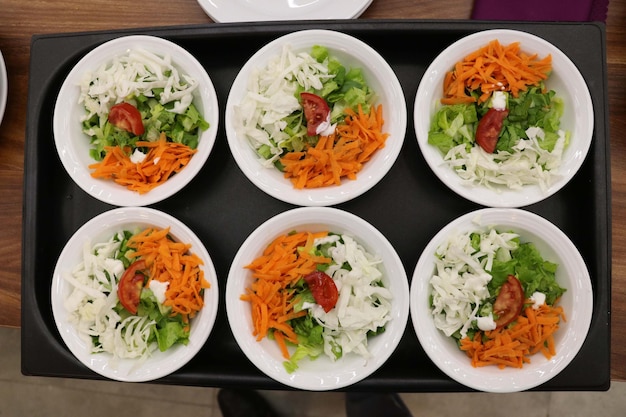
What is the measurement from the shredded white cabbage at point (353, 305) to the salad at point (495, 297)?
0.18 meters

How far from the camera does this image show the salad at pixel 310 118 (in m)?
1.66

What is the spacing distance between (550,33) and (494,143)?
0.43 meters

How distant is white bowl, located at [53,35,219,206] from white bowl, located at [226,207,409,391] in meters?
0.32

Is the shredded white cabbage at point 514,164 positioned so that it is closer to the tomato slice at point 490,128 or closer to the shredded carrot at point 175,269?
the tomato slice at point 490,128

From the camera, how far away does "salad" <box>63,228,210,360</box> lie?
5.46 ft

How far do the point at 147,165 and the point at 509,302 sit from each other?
1.27 metres

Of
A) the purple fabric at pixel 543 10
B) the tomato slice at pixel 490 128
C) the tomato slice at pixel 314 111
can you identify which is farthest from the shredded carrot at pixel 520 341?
the purple fabric at pixel 543 10

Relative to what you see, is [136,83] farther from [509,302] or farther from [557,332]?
[557,332]

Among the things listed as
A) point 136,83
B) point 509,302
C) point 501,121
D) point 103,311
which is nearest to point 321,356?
point 509,302

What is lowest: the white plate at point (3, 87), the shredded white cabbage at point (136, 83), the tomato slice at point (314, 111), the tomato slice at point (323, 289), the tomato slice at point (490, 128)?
the tomato slice at point (323, 289)

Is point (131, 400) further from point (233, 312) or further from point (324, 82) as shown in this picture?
point (324, 82)

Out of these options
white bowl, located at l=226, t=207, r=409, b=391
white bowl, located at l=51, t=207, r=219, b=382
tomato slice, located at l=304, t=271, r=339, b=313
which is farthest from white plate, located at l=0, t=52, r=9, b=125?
tomato slice, located at l=304, t=271, r=339, b=313

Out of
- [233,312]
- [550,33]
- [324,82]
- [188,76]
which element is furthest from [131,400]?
[550,33]

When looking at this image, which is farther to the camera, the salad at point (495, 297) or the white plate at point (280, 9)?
the white plate at point (280, 9)
